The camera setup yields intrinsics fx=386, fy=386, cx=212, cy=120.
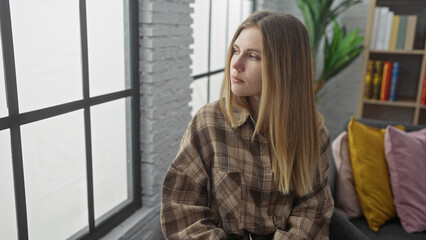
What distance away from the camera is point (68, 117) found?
4.49 feet

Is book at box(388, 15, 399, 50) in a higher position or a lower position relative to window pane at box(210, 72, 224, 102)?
higher

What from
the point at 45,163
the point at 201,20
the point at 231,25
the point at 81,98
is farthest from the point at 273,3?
the point at 45,163

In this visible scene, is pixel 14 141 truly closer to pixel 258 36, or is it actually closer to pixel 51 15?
pixel 51 15

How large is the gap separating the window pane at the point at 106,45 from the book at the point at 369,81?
222 centimetres

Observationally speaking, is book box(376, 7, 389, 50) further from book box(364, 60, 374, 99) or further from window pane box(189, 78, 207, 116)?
window pane box(189, 78, 207, 116)

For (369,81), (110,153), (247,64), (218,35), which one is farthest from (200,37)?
(369,81)

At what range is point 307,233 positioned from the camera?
1202 millimetres

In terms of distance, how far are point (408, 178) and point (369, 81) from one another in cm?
165

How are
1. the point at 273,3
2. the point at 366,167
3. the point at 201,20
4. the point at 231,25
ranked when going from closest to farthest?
the point at 366,167, the point at 201,20, the point at 231,25, the point at 273,3

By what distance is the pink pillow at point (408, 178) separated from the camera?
1.65 metres

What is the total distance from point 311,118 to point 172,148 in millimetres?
923

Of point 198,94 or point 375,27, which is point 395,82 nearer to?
point 375,27

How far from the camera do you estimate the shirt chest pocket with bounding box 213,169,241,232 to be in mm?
1199

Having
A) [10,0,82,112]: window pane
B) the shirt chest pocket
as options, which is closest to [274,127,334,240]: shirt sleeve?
the shirt chest pocket
